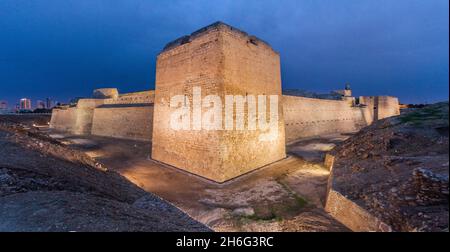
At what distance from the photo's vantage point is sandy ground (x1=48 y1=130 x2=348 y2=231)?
4.64m

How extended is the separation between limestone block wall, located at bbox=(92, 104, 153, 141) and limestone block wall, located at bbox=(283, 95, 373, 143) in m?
10.7

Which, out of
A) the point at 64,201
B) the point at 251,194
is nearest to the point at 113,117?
the point at 251,194

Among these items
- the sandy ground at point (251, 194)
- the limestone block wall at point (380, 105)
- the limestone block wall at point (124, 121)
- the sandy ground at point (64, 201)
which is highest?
the limestone block wall at point (380, 105)

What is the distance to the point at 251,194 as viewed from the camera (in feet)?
20.6

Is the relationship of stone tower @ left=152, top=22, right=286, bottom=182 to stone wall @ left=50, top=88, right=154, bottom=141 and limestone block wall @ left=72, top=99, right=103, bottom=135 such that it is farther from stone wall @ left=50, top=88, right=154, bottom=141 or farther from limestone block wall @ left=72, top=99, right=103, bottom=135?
limestone block wall @ left=72, top=99, right=103, bottom=135

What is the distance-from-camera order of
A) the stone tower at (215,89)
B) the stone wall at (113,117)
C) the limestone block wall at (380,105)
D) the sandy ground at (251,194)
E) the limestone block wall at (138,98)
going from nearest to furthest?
the sandy ground at (251,194) < the stone tower at (215,89) < the stone wall at (113,117) < the limestone block wall at (138,98) < the limestone block wall at (380,105)

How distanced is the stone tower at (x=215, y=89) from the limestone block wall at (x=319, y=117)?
6078 mm

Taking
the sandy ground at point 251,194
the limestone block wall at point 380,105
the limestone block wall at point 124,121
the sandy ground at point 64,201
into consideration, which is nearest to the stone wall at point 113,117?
the limestone block wall at point 124,121

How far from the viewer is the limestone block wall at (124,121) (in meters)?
16.4

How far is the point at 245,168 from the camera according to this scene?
820 cm

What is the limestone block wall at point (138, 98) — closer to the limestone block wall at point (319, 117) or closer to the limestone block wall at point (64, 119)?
the limestone block wall at point (64, 119)

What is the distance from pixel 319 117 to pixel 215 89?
49.2 ft

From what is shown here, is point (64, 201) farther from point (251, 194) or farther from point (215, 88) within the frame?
point (215, 88)
